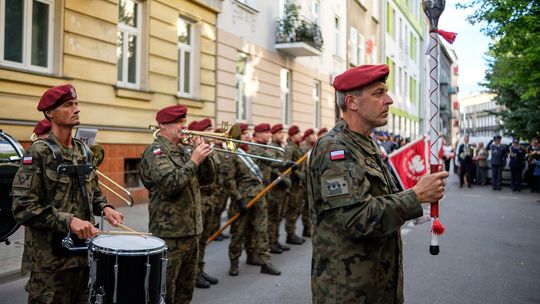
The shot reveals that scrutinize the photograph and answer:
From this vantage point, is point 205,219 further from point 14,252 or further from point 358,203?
point 358,203

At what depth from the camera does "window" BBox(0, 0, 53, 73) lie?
30.1 ft

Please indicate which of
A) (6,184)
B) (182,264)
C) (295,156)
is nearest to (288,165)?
(295,156)

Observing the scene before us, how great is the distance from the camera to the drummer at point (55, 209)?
323 cm

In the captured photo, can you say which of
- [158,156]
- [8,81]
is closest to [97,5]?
[8,81]

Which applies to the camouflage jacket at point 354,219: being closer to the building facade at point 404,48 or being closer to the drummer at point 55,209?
the drummer at point 55,209

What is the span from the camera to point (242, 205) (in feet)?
23.7

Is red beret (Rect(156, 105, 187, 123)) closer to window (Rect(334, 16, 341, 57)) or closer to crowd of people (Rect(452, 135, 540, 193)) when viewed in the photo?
window (Rect(334, 16, 341, 57))

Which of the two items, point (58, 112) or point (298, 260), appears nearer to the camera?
point (58, 112)

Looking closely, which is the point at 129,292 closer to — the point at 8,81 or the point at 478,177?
the point at 8,81

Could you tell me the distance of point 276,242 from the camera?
27.3 ft

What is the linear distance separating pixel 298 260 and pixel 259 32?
1144cm

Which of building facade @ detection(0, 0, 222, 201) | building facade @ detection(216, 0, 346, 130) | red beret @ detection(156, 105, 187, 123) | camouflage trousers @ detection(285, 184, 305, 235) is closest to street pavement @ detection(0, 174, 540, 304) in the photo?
camouflage trousers @ detection(285, 184, 305, 235)

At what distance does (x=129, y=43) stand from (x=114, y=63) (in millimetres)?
1010

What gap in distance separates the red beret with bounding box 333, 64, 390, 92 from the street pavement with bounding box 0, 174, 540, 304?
352 cm
